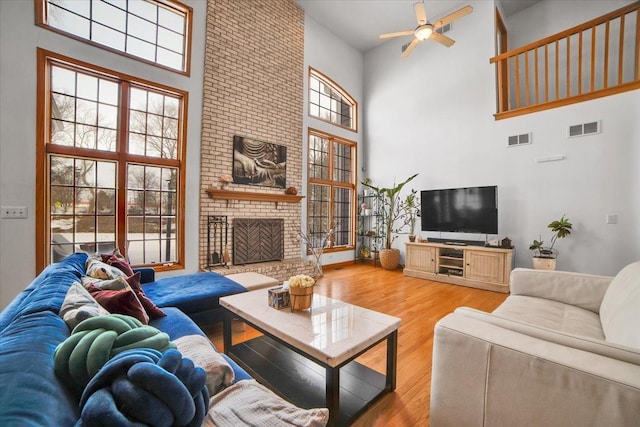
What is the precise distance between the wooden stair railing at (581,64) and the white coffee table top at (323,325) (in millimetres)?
4785

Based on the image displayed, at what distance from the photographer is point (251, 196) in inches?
184

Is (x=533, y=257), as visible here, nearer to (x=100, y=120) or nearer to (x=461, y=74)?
(x=461, y=74)

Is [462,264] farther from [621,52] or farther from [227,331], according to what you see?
[227,331]

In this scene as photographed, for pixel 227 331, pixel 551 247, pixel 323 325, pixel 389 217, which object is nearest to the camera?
pixel 323 325

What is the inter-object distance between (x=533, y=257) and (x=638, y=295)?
3282 mm

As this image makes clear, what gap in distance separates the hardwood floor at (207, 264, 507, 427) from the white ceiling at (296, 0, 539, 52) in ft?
17.6

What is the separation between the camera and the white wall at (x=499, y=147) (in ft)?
12.5

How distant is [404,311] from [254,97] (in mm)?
4244

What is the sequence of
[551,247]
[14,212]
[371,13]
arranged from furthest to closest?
1. [371,13]
2. [551,247]
3. [14,212]

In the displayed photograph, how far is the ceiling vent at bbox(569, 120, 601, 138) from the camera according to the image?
12.9ft

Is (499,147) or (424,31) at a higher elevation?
(424,31)

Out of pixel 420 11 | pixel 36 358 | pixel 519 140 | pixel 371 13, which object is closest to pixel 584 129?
pixel 519 140

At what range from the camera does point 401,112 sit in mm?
6262

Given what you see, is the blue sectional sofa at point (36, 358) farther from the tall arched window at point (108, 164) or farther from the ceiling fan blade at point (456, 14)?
the ceiling fan blade at point (456, 14)
